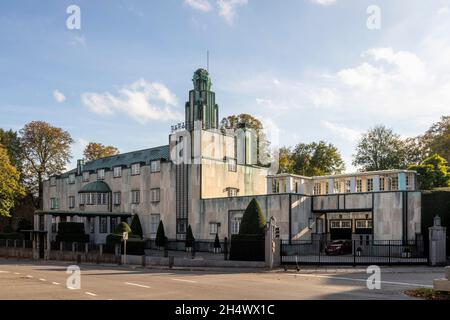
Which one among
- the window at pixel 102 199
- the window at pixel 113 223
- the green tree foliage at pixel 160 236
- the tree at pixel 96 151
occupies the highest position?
the tree at pixel 96 151

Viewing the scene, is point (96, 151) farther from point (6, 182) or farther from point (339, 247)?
point (339, 247)

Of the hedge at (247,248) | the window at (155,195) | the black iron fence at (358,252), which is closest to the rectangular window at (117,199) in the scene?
the window at (155,195)

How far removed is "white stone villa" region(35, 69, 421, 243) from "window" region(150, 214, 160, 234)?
0.12 meters

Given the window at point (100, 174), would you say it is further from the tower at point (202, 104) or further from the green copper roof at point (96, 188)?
the tower at point (202, 104)

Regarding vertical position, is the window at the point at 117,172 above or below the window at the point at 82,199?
above

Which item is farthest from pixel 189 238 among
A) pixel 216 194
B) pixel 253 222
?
pixel 253 222

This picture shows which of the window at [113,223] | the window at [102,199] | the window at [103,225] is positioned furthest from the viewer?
the window at [102,199]

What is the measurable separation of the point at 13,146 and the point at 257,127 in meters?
37.0

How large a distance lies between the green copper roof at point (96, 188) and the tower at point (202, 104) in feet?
49.4

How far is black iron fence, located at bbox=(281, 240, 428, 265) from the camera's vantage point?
3561cm

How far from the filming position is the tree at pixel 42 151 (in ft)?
256

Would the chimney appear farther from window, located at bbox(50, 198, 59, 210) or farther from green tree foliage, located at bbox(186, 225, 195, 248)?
green tree foliage, located at bbox(186, 225, 195, 248)

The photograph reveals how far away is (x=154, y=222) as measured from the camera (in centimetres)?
5969
